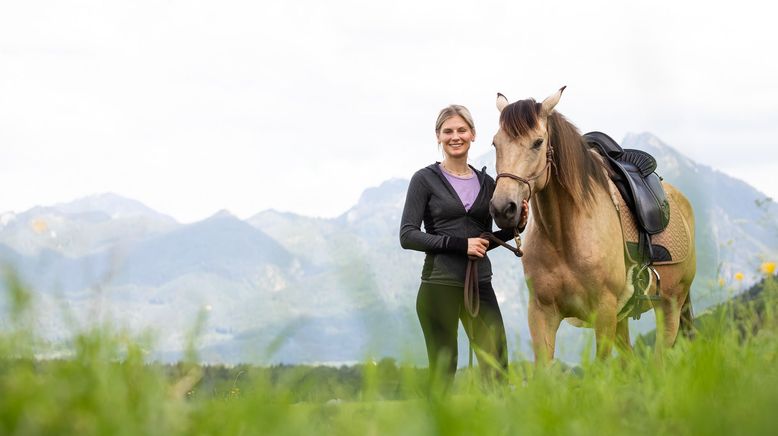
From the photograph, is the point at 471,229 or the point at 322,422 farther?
the point at 471,229

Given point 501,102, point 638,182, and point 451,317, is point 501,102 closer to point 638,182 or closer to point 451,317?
point 451,317

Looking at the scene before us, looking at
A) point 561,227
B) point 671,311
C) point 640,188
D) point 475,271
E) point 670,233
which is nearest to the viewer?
point 475,271

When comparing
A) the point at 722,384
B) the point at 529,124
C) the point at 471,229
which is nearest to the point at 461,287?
the point at 471,229

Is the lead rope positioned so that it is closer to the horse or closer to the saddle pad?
the horse

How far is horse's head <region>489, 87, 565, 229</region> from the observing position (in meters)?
4.99

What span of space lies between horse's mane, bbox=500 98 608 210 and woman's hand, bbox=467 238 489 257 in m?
0.65

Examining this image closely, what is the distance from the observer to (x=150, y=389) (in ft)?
6.06

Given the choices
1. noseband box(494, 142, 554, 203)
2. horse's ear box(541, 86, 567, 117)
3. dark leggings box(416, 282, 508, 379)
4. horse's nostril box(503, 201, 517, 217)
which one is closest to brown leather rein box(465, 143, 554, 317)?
noseband box(494, 142, 554, 203)

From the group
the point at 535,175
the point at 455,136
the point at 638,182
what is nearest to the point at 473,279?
the point at 535,175

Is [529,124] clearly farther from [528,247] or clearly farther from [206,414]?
[206,414]

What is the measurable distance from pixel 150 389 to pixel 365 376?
1.80 ft

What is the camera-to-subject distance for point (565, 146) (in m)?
5.54

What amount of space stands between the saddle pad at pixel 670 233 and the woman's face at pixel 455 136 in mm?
1268

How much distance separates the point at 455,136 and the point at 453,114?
0.51 ft
